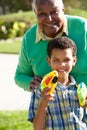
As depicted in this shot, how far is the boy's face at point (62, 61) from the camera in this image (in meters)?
3.66

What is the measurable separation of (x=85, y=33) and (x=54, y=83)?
58 centimetres

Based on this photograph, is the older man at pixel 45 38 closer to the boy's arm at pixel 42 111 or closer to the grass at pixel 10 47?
the boy's arm at pixel 42 111

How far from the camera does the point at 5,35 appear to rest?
2108 cm

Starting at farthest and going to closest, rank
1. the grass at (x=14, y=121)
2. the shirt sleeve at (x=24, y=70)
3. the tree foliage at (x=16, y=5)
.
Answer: the tree foliage at (x=16, y=5), the grass at (x=14, y=121), the shirt sleeve at (x=24, y=70)

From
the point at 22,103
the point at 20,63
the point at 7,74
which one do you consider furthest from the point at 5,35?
the point at 20,63

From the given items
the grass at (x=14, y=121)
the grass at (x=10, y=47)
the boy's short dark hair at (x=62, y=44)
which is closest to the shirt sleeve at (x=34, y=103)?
the boy's short dark hair at (x=62, y=44)

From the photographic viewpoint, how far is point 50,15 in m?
3.73

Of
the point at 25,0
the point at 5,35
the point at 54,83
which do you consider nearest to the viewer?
the point at 54,83

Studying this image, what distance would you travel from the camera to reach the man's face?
12.2ft

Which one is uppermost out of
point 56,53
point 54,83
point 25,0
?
point 25,0

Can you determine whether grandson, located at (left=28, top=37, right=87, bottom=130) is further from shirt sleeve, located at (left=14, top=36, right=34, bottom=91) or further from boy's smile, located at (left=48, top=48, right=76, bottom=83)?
shirt sleeve, located at (left=14, top=36, right=34, bottom=91)

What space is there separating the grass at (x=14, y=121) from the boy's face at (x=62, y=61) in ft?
9.54

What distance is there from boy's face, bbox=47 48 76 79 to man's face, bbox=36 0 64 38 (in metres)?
0.17

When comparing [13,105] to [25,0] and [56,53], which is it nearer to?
[56,53]
